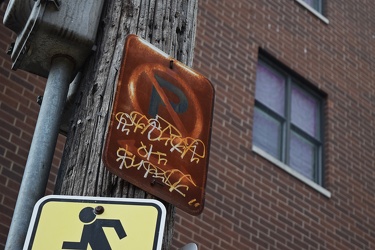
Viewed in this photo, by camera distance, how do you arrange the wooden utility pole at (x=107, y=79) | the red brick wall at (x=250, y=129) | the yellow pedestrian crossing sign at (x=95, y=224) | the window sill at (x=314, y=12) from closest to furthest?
the yellow pedestrian crossing sign at (x=95, y=224) → the wooden utility pole at (x=107, y=79) → the red brick wall at (x=250, y=129) → the window sill at (x=314, y=12)

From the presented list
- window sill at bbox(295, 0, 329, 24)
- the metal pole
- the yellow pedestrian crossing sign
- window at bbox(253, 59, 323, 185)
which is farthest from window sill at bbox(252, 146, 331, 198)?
the yellow pedestrian crossing sign

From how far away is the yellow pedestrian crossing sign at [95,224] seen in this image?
3.39 m

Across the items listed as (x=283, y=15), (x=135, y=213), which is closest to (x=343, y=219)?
(x=283, y=15)

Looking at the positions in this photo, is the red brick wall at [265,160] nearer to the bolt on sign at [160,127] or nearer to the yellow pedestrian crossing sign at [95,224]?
the bolt on sign at [160,127]

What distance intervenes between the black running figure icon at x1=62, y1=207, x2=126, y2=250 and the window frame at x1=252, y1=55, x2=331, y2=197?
27.4 feet

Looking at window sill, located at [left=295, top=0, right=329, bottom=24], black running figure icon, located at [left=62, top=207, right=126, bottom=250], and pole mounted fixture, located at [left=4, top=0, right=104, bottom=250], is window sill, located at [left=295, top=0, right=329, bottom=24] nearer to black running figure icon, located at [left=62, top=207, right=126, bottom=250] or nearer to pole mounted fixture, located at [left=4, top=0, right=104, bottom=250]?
pole mounted fixture, located at [left=4, top=0, right=104, bottom=250]

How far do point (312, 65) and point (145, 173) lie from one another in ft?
32.3

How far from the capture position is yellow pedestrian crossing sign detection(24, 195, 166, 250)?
3.39m

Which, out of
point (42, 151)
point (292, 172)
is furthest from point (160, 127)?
point (292, 172)

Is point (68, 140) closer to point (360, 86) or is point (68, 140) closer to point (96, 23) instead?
point (96, 23)

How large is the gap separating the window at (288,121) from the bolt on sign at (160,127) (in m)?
7.81

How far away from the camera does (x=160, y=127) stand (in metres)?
4.01

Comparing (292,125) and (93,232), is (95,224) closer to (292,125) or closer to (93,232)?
(93,232)

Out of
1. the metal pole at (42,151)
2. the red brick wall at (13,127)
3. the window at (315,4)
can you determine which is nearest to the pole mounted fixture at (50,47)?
the metal pole at (42,151)
